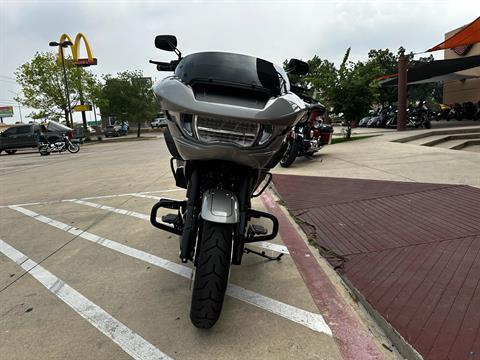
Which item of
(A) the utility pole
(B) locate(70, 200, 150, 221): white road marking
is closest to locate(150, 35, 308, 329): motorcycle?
(B) locate(70, 200, 150, 221): white road marking

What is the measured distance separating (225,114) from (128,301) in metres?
1.78

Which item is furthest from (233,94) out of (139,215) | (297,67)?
(139,215)

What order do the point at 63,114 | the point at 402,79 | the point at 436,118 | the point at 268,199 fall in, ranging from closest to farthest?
the point at 268,199 → the point at 402,79 → the point at 436,118 → the point at 63,114

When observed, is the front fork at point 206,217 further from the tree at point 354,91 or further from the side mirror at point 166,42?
the tree at point 354,91

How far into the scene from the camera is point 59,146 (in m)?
20.0

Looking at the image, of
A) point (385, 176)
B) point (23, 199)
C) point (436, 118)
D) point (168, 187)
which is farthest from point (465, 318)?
point (436, 118)

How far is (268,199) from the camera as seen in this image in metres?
6.20

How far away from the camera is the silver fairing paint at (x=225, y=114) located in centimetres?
218

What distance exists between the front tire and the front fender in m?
0.06

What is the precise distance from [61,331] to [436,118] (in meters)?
28.5

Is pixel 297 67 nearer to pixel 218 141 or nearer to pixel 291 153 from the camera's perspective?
pixel 218 141

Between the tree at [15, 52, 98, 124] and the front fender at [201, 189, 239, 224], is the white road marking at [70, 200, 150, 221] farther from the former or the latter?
→ the tree at [15, 52, 98, 124]

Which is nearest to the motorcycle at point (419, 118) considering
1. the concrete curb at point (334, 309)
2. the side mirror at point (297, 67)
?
the concrete curb at point (334, 309)

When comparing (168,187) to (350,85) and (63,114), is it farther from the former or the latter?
(63,114)
